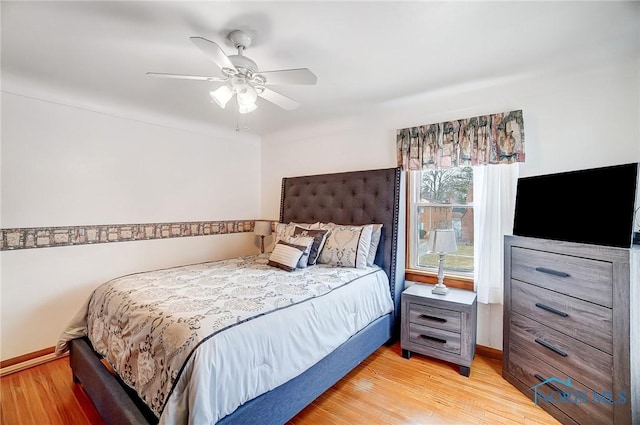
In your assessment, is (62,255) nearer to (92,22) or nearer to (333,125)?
(92,22)

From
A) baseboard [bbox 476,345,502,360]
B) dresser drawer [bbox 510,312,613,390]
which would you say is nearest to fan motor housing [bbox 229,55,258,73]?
dresser drawer [bbox 510,312,613,390]

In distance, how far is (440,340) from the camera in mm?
2406

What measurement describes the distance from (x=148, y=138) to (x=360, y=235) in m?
2.54

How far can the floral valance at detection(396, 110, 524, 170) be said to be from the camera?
235 centimetres

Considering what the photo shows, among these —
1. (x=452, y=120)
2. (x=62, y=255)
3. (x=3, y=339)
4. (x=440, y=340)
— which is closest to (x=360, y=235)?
(x=440, y=340)

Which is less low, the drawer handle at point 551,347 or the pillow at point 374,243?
the pillow at point 374,243

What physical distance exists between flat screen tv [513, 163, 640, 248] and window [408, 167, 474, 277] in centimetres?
53

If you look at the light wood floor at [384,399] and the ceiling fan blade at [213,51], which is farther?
the light wood floor at [384,399]

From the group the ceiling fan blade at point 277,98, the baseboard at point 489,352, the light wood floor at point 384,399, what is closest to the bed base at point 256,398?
the light wood floor at point 384,399

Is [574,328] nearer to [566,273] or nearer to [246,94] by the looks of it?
[566,273]

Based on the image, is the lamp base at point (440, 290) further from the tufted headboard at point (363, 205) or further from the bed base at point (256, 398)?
the bed base at point (256, 398)

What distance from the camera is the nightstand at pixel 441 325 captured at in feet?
7.53

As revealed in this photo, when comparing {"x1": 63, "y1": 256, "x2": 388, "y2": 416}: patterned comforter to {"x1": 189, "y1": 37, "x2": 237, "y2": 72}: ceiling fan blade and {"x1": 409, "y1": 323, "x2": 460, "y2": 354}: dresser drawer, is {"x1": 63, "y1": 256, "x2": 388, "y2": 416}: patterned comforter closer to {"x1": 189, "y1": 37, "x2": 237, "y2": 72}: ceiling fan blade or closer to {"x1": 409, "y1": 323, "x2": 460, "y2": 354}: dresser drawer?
{"x1": 409, "y1": 323, "x2": 460, "y2": 354}: dresser drawer

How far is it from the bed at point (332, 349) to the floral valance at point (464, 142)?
0.28 m
